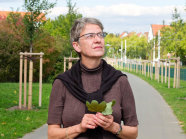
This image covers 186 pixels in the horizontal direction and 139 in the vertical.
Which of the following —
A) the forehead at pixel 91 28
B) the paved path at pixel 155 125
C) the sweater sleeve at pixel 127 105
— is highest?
the forehead at pixel 91 28

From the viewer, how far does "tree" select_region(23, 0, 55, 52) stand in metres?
16.1

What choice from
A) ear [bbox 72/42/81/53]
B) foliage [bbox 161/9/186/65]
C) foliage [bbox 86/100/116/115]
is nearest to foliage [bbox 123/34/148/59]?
foliage [bbox 161/9/186/65]

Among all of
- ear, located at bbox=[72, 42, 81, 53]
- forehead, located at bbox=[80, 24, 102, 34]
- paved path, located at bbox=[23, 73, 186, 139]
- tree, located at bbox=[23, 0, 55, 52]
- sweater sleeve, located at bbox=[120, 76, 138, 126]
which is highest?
tree, located at bbox=[23, 0, 55, 52]

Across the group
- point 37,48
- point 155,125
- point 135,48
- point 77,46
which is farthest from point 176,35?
point 135,48

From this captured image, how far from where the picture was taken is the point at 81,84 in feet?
11.6

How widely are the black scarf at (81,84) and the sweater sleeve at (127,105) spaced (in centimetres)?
10

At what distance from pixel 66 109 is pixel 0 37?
93.2 ft

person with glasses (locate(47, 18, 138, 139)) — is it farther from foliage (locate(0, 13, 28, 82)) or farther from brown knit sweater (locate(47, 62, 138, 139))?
foliage (locate(0, 13, 28, 82))

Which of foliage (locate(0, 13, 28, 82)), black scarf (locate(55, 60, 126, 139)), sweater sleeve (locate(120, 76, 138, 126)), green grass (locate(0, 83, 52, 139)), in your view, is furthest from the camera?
foliage (locate(0, 13, 28, 82))

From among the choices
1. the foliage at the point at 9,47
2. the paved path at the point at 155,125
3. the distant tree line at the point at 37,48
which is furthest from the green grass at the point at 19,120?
the foliage at the point at 9,47

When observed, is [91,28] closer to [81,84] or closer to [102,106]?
[81,84]

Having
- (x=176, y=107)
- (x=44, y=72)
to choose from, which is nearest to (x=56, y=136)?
(x=176, y=107)

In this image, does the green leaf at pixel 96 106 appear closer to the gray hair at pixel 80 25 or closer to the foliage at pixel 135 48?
the gray hair at pixel 80 25

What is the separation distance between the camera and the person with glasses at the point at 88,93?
3.42m
